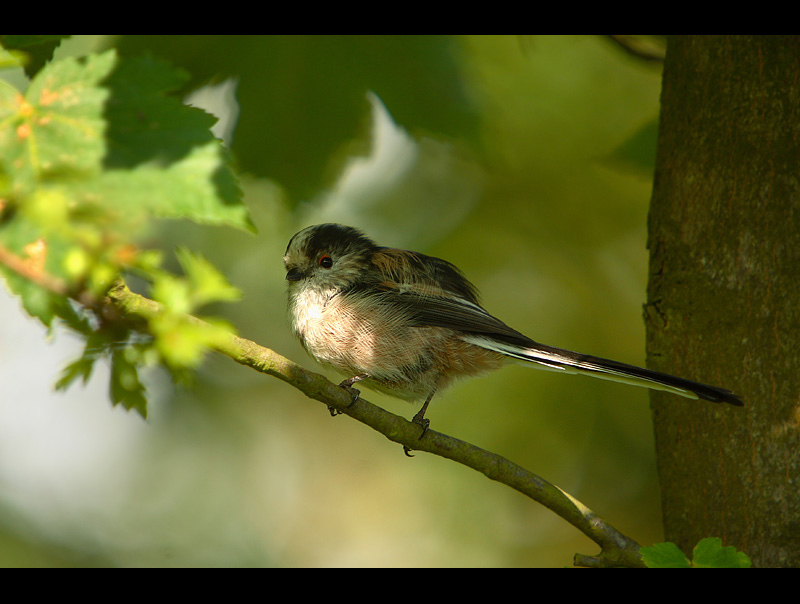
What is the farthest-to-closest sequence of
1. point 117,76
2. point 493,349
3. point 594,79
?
point 594,79 → point 493,349 → point 117,76

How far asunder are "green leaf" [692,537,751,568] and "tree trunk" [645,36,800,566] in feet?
2.81

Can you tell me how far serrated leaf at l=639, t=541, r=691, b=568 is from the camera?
1.41 m

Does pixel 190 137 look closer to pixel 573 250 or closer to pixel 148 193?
pixel 148 193

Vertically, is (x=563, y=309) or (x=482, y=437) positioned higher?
(x=563, y=309)

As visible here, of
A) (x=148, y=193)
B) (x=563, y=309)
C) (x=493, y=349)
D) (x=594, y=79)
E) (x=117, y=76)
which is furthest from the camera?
(x=563, y=309)

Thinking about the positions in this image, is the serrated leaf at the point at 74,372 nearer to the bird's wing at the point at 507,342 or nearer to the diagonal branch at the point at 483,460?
the diagonal branch at the point at 483,460

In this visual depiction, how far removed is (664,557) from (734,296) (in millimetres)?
1157

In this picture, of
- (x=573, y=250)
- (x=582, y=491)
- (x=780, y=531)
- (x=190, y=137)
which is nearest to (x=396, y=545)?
(x=582, y=491)

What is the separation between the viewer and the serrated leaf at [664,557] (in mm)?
1405

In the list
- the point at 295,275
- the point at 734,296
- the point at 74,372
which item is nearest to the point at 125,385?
the point at 74,372

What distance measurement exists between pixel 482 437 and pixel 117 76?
12.5 ft

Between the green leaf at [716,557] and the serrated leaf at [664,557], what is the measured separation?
0.10ft

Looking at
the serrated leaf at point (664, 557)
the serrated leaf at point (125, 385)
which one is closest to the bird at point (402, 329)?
the serrated leaf at point (664, 557)

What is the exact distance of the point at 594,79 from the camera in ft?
13.8
